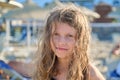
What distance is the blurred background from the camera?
18.3 ft

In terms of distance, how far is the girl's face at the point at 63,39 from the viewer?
1539 mm

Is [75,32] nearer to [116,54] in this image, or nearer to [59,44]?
[59,44]

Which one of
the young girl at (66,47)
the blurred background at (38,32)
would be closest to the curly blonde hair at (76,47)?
the young girl at (66,47)

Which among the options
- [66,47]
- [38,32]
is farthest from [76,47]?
[38,32]

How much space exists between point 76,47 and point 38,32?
376mm

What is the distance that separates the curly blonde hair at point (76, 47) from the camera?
1.56 metres

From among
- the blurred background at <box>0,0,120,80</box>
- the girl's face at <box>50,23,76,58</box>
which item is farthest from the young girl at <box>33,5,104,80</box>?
the blurred background at <box>0,0,120,80</box>

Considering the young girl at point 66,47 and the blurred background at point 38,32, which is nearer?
Answer: the young girl at point 66,47

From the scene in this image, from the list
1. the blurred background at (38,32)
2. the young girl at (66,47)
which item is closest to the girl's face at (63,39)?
the young girl at (66,47)

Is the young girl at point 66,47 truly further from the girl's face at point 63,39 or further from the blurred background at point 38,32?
the blurred background at point 38,32

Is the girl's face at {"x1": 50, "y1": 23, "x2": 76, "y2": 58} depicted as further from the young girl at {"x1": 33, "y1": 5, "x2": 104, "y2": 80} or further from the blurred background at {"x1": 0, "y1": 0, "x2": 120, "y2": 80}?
the blurred background at {"x1": 0, "y1": 0, "x2": 120, "y2": 80}

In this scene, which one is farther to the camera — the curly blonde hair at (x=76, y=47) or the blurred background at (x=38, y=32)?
the blurred background at (x=38, y=32)

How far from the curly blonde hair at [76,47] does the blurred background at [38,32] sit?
11 cm

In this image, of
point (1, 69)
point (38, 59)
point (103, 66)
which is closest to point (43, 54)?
point (38, 59)
